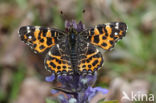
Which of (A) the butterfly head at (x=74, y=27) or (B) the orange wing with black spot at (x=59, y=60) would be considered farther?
(A) the butterfly head at (x=74, y=27)

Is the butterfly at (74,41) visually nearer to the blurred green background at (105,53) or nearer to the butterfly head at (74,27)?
the butterfly head at (74,27)

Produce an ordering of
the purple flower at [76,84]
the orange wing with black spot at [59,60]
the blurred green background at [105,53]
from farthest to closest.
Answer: the blurred green background at [105,53] < the purple flower at [76,84] < the orange wing with black spot at [59,60]

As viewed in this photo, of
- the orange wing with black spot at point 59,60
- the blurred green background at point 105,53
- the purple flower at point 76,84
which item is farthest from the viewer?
the blurred green background at point 105,53

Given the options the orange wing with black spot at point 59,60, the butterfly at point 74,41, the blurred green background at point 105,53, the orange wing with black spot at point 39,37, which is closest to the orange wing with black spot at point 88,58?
the butterfly at point 74,41

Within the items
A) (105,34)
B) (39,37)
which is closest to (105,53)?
(105,34)

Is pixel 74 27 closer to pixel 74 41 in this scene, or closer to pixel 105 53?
pixel 74 41
